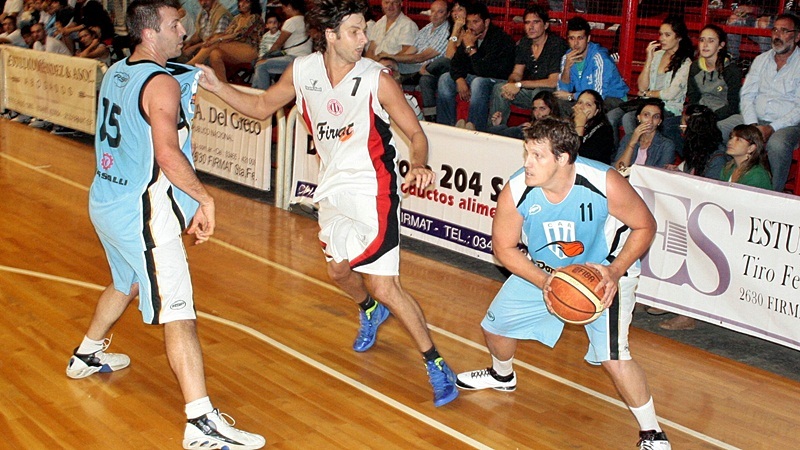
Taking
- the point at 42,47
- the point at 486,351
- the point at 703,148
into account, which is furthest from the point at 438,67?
the point at 42,47

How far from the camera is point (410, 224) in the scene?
934 centimetres

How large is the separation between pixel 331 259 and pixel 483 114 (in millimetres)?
5541

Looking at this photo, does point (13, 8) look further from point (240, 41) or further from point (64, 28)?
point (240, 41)

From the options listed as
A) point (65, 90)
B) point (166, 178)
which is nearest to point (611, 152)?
point (166, 178)

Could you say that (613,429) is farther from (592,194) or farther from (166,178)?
(166,178)

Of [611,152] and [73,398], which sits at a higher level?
[611,152]

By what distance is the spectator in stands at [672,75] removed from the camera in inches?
373

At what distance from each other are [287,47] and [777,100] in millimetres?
7578

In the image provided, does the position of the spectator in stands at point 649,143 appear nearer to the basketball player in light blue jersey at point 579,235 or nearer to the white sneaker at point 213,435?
the basketball player in light blue jersey at point 579,235

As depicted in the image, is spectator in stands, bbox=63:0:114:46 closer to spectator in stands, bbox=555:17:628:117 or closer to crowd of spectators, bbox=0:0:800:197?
crowd of spectators, bbox=0:0:800:197

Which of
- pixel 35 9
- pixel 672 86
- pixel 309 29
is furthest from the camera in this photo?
pixel 35 9

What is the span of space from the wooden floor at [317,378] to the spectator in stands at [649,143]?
78.4 inches

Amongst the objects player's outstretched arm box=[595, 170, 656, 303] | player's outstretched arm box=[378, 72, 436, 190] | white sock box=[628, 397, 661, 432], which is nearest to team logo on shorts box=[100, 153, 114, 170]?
player's outstretched arm box=[378, 72, 436, 190]

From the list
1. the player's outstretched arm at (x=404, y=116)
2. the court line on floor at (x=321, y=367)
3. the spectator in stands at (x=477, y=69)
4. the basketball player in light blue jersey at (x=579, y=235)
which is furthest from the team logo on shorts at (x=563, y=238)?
the spectator in stands at (x=477, y=69)
